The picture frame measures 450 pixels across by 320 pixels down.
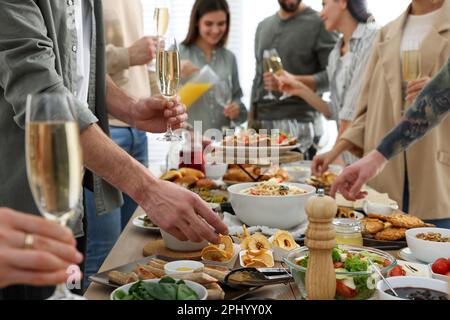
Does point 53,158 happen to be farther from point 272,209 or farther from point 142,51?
point 142,51

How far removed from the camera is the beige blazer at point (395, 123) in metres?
2.36

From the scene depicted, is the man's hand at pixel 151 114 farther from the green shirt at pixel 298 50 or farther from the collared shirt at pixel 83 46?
the green shirt at pixel 298 50

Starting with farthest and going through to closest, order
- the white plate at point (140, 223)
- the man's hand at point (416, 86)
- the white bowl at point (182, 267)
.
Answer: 1. the man's hand at point (416, 86)
2. the white plate at point (140, 223)
3. the white bowl at point (182, 267)

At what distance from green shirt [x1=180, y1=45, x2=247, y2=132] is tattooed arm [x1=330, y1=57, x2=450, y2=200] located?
2.23m

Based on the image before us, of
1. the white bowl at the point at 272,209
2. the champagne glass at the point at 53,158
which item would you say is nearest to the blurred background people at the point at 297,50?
the white bowl at the point at 272,209

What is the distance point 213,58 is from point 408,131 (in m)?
2.60

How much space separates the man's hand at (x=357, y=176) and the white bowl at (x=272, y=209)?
0.54 feet

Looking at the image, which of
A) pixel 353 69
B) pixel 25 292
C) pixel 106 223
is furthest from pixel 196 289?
pixel 353 69

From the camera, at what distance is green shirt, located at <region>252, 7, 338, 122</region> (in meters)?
4.02

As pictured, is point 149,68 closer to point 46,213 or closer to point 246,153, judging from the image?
point 246,153

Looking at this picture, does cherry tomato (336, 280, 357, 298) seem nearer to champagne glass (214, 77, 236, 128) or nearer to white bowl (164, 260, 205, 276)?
white bowl (164, 260, 205, 276)

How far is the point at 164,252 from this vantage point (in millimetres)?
1291
